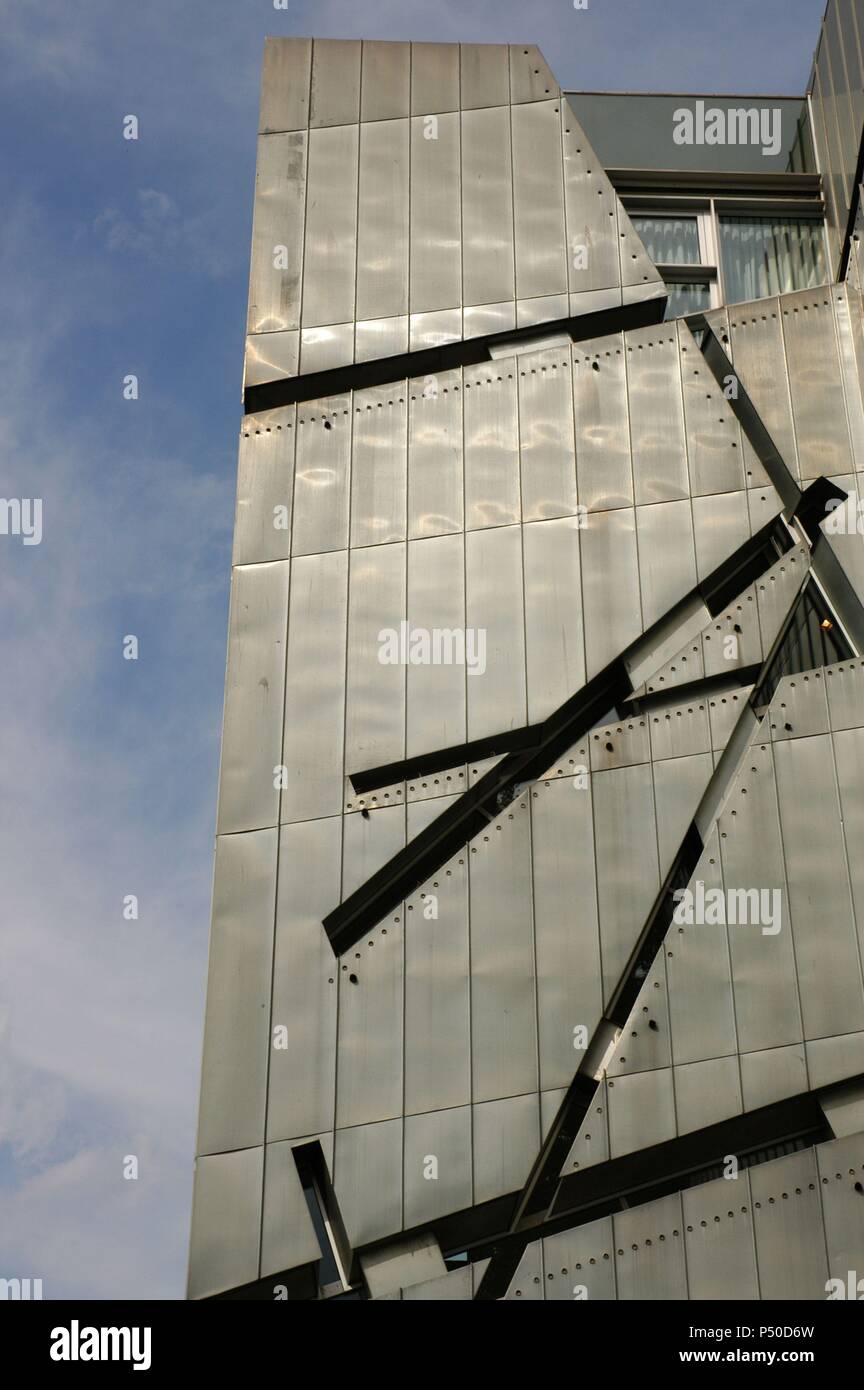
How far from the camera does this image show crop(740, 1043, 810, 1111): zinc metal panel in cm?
1409

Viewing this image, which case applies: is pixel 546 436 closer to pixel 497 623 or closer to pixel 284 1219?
pixel 497 623

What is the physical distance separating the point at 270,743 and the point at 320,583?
2.07 metres

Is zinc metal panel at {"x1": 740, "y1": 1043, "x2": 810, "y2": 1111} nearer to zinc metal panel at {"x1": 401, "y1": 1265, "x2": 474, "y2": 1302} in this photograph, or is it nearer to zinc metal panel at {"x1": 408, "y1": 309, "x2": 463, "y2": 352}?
zinc metal panel at {"x1": 401, "y1": 1265, "x2": 474, "y2": 1302}

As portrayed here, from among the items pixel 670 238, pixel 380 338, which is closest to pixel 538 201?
pixel 670 238

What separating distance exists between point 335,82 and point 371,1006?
42.2ft

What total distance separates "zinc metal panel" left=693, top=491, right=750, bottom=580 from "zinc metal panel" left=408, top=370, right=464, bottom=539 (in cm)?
275

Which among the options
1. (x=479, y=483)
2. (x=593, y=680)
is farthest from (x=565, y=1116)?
(x=479, y=483)

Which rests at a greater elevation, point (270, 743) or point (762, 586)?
point (762, 586)

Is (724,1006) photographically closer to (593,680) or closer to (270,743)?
(593,680)

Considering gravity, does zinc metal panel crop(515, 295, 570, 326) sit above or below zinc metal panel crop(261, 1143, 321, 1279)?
above

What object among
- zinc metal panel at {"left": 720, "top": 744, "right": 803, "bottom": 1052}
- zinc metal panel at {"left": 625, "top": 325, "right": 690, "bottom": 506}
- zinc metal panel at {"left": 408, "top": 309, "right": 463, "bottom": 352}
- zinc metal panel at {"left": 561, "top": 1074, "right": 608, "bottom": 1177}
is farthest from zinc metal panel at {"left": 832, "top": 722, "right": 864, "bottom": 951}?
zinc metal panel at {"left": 408, "top": 309, "right": 463, "bottom": 352}

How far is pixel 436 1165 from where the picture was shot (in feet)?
46.4

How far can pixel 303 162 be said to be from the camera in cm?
1992

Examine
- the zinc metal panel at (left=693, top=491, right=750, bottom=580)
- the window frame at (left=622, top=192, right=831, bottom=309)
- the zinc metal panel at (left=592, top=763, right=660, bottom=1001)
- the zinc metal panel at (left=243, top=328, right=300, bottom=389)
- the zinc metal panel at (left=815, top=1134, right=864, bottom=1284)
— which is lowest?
the zinc metal panel at (left=815, top=1134, right=864, bottom=1284)
